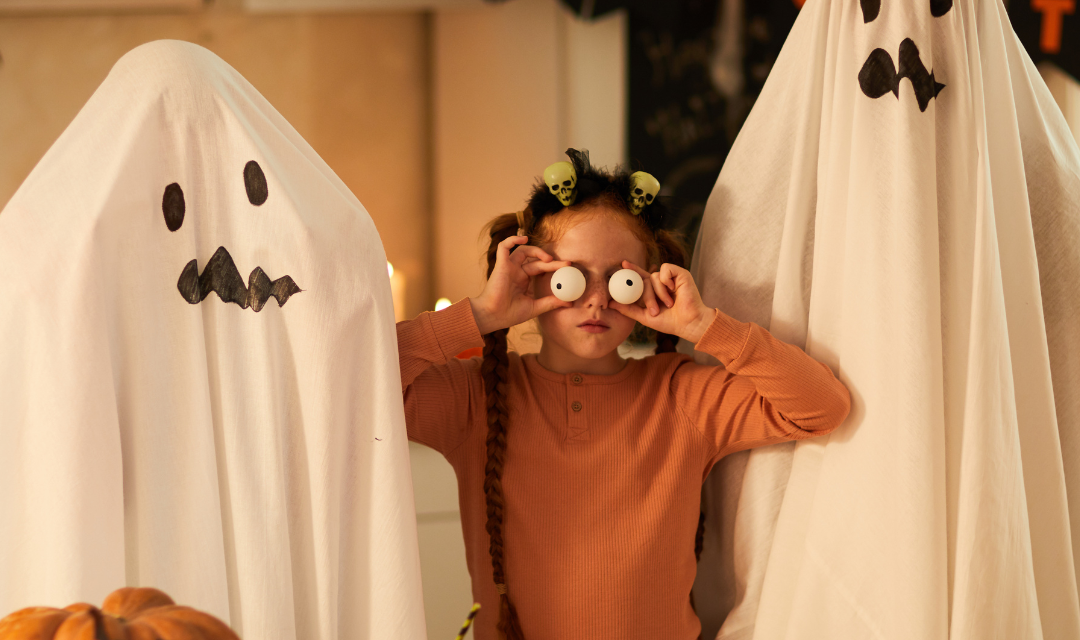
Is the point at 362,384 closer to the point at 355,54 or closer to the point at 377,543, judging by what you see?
the point at 377,543

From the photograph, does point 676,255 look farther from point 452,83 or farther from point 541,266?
point 452,83

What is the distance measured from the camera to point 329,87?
168 cm

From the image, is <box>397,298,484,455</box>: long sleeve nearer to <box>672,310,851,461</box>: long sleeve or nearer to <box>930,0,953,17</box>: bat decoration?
<box>672,310,851,461</box>: long sleeve

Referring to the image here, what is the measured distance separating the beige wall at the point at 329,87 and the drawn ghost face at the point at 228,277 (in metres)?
1.06

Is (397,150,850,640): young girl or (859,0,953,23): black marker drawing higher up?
(859,0,953,23): black marker drawing

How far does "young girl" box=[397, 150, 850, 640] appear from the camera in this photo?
0.85 metres

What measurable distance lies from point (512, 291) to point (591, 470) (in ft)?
0.77

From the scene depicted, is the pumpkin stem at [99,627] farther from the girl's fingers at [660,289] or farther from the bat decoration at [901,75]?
the bat decoration at [901,75]

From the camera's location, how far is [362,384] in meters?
0.67

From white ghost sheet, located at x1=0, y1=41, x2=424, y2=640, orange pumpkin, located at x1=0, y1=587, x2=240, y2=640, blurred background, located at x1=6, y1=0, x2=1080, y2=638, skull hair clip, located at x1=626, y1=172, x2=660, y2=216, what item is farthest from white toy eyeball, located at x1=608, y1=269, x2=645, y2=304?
blurred background, located at x1=6, y1=0, x2=1080, y2=638

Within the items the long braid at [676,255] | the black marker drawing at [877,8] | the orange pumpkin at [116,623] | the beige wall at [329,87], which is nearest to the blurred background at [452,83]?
the beige wall at [329,87]

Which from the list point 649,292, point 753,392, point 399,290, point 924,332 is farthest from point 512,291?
point 399,290

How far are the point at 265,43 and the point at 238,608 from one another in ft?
4.59

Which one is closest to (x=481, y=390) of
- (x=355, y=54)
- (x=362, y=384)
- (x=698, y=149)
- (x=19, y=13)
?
(x=362, y=384)
